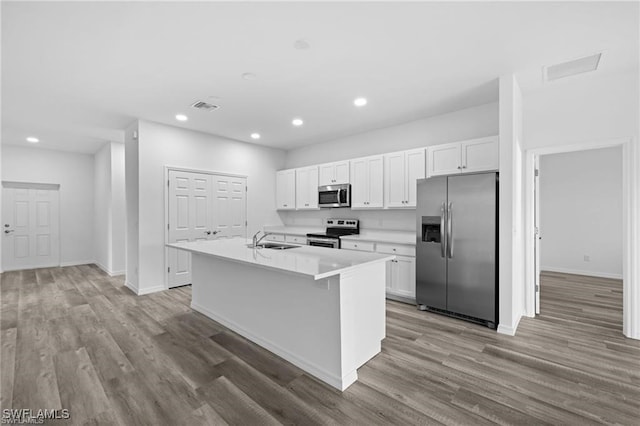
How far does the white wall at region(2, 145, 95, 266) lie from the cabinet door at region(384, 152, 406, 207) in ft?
23.7

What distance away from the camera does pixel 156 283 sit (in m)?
4.80

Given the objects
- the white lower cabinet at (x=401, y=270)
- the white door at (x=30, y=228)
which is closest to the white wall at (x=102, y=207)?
the white door at (x=30, y=228)

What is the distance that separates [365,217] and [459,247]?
2.13m

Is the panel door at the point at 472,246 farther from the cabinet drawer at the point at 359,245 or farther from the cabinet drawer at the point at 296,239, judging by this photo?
the cabinet drawer at the point at 296,239

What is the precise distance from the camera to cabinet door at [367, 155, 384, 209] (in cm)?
480

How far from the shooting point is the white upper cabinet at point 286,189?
6.31 m

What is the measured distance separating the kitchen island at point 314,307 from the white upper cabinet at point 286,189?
3228 millimetres

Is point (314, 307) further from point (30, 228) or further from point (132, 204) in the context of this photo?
point (30, 228)

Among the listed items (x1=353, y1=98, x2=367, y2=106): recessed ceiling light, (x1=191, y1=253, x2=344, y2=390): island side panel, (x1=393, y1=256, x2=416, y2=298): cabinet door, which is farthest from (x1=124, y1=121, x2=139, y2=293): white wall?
(x1=393, y1=256, x2=416, y2=298): cabinet door

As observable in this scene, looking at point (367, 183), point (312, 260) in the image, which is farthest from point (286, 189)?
point (312, 260)

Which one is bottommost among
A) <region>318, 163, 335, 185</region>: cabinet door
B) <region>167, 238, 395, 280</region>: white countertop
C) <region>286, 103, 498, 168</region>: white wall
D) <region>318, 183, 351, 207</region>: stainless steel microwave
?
<region>167, 238, 395, 280</region>: white countertop

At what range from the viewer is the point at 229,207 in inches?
229

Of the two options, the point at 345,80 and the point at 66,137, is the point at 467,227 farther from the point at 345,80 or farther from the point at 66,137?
the point at 66,137

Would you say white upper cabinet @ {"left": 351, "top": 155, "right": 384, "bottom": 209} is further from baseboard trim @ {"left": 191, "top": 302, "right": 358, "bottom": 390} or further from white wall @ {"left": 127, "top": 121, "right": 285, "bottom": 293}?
baseboard trim @ {"left": 191, "top": 302, "right": 358, "bottom": 390}
